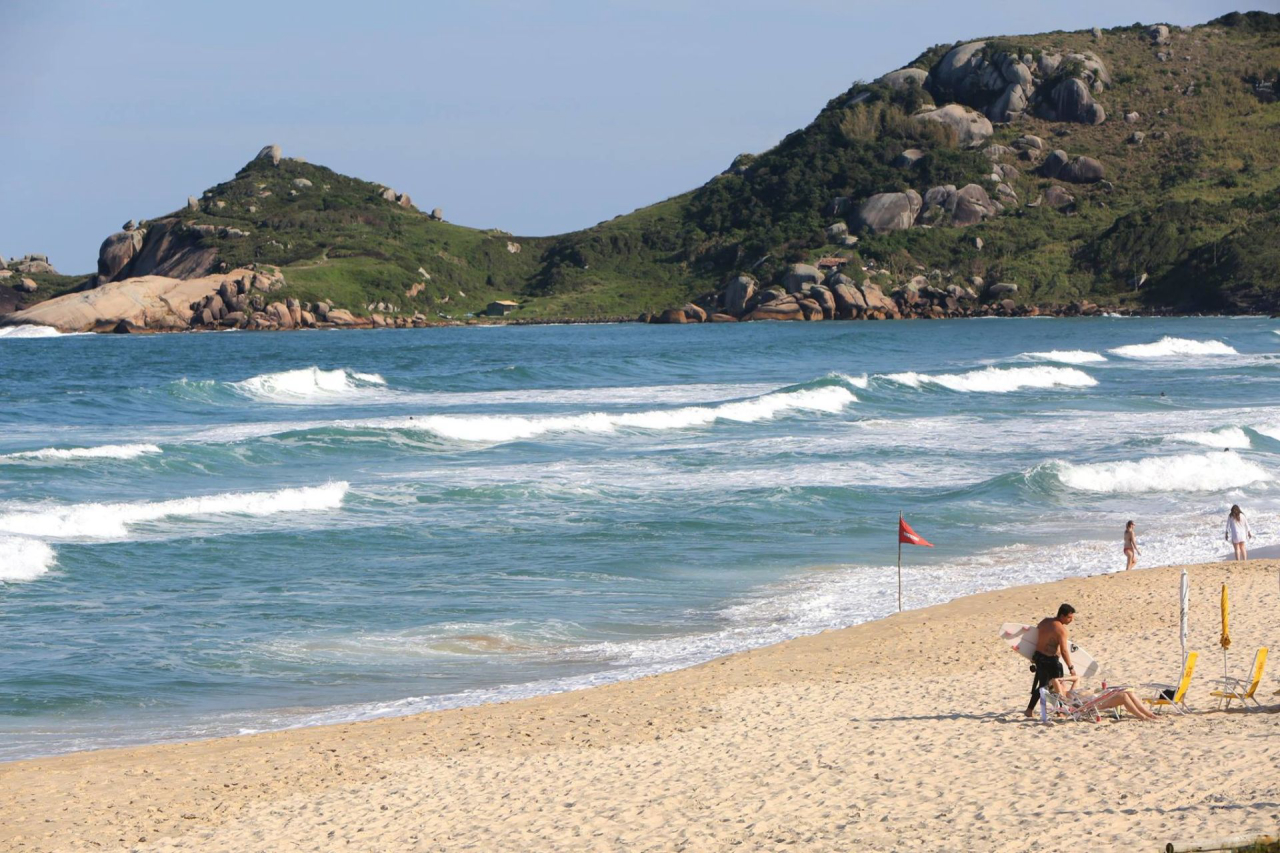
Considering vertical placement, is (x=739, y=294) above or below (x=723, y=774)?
above

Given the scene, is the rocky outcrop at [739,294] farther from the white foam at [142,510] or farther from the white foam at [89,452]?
the white foam at [142,510]

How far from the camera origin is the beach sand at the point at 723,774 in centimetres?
948

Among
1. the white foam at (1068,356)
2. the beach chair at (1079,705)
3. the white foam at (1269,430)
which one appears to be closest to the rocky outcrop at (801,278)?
the white foam at (1068,356)

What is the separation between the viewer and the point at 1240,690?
1244cm

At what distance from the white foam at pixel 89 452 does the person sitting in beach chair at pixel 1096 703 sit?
2566 centimetres

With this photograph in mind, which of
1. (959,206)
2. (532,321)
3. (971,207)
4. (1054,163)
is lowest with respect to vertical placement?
(532,321)

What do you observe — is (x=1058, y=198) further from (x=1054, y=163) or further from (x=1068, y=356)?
(x=1068, y=356)

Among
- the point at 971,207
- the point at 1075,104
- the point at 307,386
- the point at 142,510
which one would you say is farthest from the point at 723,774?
the point at 1075,104

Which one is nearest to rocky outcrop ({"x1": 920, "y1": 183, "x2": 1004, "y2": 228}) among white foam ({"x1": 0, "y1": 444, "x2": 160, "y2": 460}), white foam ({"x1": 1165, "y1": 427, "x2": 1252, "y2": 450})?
white foam ({"x1": 1165, "y1": 427, "x2": 1252, "y2": 450})

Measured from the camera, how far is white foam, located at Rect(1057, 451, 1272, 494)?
28.2 m

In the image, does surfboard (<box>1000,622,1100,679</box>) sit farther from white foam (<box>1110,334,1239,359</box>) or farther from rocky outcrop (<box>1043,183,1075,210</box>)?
rocky outcrop (<box>1043,183,1075,210</box>)

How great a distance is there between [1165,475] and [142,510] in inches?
859

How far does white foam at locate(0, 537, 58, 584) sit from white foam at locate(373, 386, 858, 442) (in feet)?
55.8

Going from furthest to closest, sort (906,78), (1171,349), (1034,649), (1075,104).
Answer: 1. (906,78)
2. (1075,104)
3. (1171,349)
4. (1034,649)
